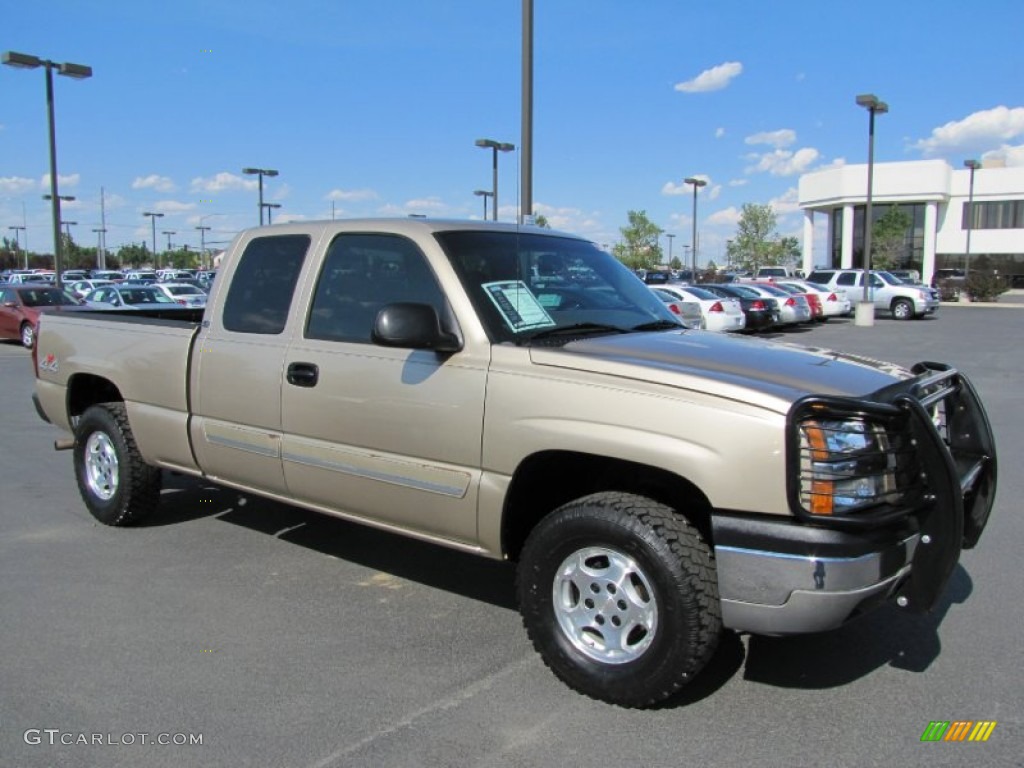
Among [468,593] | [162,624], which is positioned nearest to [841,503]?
[468,593]

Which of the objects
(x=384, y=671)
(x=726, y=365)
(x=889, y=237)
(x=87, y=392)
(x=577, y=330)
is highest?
(x=889, y=237)

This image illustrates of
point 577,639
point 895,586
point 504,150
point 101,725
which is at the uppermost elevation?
point 504,150

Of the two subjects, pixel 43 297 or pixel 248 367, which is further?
pixel 43 297

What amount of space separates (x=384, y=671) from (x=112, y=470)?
2.98 metres

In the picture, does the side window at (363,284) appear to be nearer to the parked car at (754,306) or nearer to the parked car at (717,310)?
the parked car at (717,310)

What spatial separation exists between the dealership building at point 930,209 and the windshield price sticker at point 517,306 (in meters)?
66.7

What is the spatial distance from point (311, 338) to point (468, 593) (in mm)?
1565

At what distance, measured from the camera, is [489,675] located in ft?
11.9

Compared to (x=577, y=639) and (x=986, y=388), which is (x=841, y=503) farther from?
(x=986, y=388)

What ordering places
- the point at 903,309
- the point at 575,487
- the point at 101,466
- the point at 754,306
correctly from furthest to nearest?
the point at 903,309, the point at 754,306, the point at 101,466, the point at 575,487

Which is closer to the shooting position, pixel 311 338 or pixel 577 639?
pixel 577 639

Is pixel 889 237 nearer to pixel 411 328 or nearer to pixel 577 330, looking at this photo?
pixel 577 330

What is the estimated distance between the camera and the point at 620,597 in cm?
330

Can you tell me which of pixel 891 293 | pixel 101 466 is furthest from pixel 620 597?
pixel 891 293
